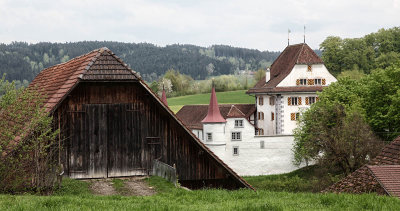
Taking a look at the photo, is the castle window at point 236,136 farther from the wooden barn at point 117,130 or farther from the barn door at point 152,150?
the barn door at point 152,150

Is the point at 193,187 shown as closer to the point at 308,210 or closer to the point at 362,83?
the point at 308,210

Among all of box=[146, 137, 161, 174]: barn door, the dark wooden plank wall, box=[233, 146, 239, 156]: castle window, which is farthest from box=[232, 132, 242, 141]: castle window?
box=[146, 137, 161, 174]: barn door

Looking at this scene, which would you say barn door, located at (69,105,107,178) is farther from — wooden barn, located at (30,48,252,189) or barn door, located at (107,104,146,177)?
barn door, located at (107,104,146,177)

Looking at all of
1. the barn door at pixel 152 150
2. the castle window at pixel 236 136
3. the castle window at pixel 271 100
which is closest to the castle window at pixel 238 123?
the castle window at pixel 236 136

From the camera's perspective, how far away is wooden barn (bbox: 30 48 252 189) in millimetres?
17281

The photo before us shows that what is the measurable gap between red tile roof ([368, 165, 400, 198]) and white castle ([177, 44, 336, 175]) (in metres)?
45.3

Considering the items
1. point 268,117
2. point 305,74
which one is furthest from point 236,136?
point 305,74

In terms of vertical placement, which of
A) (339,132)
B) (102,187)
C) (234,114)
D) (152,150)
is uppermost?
(234,114)

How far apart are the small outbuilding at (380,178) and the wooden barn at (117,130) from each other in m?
3.93

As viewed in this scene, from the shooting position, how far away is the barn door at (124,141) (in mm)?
17891

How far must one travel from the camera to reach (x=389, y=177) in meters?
14.5

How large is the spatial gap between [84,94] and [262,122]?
185 feet

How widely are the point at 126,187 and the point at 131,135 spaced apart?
310 cm

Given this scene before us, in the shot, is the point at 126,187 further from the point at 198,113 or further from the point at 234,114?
the point at 198,113
